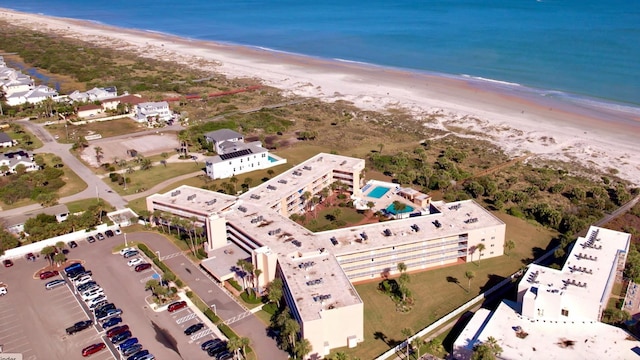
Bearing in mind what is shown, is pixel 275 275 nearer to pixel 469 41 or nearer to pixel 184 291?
pixel 184 291

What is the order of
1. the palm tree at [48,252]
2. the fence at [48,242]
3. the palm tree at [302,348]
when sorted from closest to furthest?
the palm tree at [302,348]
the palm tree at [48,252]
the fence at [48,242]

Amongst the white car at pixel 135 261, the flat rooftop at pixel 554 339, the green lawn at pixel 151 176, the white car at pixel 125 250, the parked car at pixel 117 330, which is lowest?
the parked car at pixel 117 330

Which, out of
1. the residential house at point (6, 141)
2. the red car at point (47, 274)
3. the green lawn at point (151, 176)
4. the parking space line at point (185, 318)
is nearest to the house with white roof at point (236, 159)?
the green lawn at point (151, 176)

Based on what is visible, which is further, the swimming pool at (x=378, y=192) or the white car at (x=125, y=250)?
the swimming pool at (x=378, y=192)

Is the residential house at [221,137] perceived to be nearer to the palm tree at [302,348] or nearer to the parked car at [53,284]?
the parked car at [53,284]

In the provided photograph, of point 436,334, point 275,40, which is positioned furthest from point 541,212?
point 275,40
